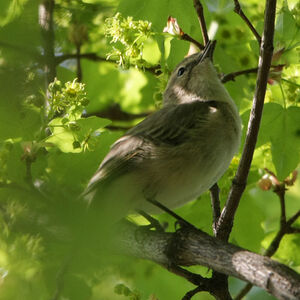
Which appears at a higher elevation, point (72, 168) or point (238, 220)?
point (72, 168)

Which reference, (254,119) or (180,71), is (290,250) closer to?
(254,119)

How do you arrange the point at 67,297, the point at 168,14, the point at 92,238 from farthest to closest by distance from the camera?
the point at 168,14 → the point at 67,297 → the point at 92,238

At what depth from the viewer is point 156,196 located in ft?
11.3

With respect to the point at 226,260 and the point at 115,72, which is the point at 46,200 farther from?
the point at 115,72

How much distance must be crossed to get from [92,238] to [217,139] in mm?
Answer: 2548

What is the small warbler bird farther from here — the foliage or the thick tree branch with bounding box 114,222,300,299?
the thick tree branch with bounding box 114,222,300,299

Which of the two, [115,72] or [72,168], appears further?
[115,72]

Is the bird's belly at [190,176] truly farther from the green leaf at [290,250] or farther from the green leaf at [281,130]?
the green leaf at [290,250]

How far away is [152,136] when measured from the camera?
3521 millimetres

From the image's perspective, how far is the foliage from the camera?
3.42ft

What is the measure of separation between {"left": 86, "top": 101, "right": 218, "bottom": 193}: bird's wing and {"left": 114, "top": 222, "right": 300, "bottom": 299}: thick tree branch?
411mm

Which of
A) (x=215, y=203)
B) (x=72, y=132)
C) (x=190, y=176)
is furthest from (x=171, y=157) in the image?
(x=72, y=132)

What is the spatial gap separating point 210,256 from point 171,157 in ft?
3.48

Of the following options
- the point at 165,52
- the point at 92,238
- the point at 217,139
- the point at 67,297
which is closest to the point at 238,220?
the point at 217,139
